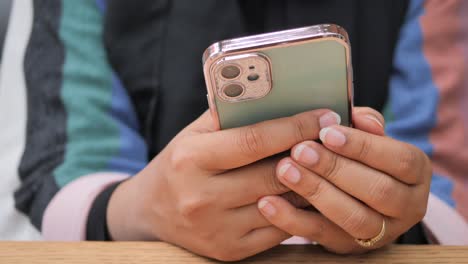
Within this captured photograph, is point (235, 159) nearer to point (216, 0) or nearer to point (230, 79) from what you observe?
point (230, 79)

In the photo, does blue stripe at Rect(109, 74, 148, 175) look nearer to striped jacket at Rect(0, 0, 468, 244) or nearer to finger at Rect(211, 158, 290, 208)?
striped jacket at Rect(0, 0, 468, 244)

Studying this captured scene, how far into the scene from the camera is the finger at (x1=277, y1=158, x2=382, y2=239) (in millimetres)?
344

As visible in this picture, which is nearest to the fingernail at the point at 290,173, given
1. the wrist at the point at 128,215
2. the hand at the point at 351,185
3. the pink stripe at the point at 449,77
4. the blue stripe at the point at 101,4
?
the hand at the point at 351,185

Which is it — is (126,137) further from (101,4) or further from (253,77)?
(253,77)

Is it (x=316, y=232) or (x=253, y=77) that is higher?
(x=253, y=77)

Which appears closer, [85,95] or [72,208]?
[72,208]

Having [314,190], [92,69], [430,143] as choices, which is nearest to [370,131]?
[314,190]

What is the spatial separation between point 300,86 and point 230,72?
44 mm

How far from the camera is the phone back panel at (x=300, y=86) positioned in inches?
12.0

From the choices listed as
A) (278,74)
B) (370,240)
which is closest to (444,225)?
(370,240)

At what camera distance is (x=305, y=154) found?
336mm

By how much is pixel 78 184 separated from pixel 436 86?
0.38m

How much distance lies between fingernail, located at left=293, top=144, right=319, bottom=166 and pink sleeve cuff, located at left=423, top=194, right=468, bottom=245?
17 centimetres

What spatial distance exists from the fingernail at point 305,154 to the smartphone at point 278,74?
24mm
